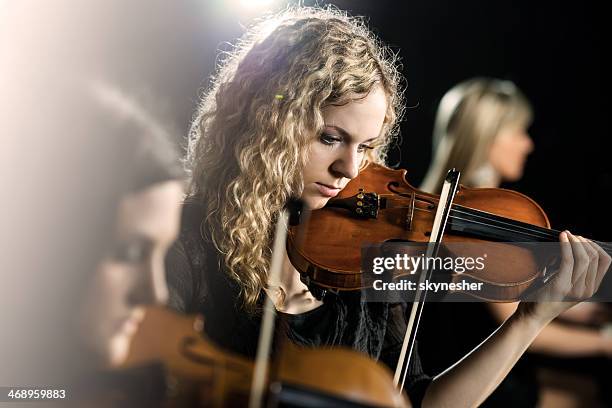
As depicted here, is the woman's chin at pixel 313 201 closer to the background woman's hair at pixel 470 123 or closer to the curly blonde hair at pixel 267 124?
the curly blonde hair at pixel 267 124

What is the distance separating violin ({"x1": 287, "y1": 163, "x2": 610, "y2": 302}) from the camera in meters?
1.41

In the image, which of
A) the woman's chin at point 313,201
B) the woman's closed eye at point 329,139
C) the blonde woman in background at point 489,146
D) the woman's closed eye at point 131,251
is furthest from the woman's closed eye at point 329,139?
the blonde woman in background at point 489,146

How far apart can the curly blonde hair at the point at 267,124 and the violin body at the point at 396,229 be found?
0.32 ft

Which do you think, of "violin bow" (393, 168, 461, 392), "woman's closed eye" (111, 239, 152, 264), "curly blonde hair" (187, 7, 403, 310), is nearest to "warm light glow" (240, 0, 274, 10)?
"curly blonde hair" (187, 7, 403, 310)

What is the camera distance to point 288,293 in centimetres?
146

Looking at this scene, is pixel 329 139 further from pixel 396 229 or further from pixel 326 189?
pixel 396 229

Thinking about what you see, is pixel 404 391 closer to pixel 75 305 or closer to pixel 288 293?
pixel 288 293

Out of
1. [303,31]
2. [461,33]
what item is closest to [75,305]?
[303,31]

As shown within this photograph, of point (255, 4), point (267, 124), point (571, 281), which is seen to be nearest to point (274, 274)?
point (267, 124)

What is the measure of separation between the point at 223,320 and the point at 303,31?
624mm

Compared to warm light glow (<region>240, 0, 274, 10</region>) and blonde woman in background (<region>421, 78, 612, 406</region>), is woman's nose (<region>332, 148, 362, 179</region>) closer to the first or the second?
blonde woman in background (<region>421, 78, 612, 406</region>)

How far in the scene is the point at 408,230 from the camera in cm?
148

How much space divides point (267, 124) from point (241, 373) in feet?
2.44

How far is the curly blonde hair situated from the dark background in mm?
709
